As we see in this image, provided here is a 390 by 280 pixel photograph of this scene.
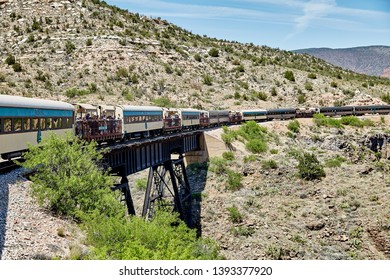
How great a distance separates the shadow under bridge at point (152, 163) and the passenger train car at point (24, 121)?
3.36 meters

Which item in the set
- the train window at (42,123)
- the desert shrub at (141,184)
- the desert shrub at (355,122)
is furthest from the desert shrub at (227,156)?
the desert shrub at (355,122)

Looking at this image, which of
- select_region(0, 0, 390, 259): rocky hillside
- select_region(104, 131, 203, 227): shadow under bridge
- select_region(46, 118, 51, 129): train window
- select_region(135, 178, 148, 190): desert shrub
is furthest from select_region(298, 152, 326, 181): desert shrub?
select_region(46, 118, 51, 129): train window

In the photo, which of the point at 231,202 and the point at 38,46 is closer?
the point at 231,202

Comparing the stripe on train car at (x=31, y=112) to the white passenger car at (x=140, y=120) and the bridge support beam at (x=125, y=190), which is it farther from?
the white passenger car at (x=140, y=120)

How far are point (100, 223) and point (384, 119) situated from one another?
275 feet

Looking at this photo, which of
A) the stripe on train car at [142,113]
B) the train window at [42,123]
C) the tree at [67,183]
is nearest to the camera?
the tree at [67,183]

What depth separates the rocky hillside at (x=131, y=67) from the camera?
277ft

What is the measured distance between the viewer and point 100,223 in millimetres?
18906

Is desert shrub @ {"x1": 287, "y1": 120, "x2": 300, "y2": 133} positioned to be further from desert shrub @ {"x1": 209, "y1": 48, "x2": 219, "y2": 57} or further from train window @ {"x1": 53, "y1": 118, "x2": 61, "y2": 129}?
train window @ {"x1": 53, "y1": 118, "x2": 61, "y2": 129}

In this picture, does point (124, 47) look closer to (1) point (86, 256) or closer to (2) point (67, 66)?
(2) point (67, 66)

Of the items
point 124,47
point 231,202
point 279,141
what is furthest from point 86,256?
point 124,47

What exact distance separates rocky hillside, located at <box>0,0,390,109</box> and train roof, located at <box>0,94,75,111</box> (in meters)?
→ 47.1
